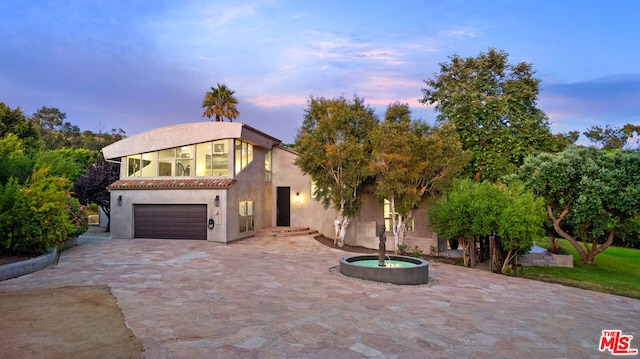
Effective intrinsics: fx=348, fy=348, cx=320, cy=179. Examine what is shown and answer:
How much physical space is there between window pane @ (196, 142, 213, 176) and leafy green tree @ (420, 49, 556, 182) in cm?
1308

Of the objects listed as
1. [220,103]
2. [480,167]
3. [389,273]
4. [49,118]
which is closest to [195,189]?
[389,273]

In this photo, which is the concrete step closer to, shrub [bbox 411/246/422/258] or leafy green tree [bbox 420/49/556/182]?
shrub [bbox 411/246/422/258]

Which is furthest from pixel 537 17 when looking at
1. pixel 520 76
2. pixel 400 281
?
pixel 400 281

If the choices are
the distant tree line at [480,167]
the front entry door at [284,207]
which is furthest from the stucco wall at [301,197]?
the distant tree line at [480,167]

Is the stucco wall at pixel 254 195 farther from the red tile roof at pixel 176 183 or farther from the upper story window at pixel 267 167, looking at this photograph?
the red tile roof at pixel 176 183

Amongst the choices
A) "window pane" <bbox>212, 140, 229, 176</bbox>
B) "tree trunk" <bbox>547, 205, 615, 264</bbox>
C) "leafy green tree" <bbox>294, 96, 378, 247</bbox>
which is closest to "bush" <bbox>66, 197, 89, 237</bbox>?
"window pane" <bbox>212, 140, 229, 176</bbox>

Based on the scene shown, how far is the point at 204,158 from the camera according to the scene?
706 inches

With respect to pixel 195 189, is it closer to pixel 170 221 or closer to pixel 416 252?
pixel 170 221

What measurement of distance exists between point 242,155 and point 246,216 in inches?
129

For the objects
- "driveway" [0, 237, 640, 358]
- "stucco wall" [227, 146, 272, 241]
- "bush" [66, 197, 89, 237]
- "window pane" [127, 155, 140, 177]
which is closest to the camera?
"driveway" [0, 237, 640, 358]

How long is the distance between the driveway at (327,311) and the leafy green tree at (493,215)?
159cm

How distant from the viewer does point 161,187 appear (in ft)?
57.4

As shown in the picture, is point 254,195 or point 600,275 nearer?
point 600,275

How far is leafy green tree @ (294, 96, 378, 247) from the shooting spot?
16.4 metres
